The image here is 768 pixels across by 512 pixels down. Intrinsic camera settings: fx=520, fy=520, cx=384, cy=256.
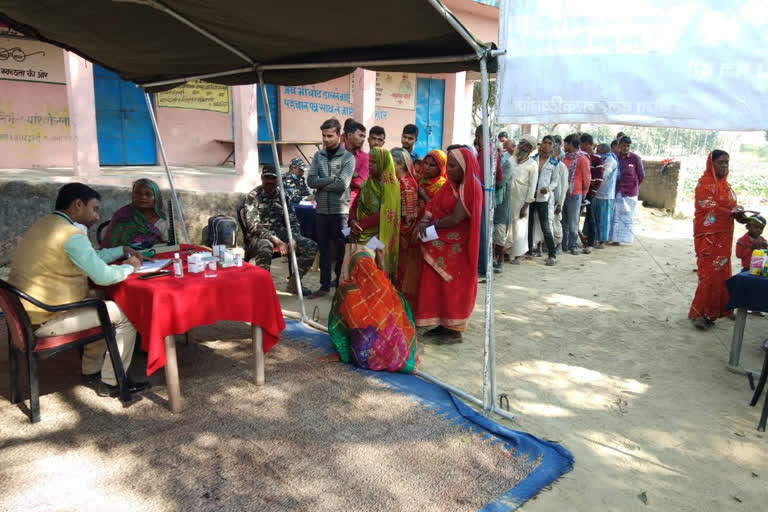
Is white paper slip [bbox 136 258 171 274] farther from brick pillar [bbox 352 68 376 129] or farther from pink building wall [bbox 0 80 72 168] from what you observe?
brick pillar [bbox 352 68 376 129]

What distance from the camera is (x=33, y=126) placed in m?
7.55

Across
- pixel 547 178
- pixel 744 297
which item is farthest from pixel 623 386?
pixel 547 178

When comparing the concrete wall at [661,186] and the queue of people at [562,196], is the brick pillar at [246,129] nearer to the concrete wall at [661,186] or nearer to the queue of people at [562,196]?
the queue of people at [562,196]

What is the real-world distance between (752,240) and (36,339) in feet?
18.0

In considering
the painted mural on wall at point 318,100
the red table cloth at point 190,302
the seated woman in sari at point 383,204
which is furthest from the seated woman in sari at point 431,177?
the painted mural on wall at point 318,100

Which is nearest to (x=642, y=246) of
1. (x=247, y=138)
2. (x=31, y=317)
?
(x=247, y=138)

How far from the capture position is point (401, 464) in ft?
9.17

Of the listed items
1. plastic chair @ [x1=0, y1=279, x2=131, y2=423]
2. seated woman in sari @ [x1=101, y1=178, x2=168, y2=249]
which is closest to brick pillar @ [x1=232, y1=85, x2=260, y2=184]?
seated woman in sari @ [x1=101, y1=178, x2=168, y2=249]

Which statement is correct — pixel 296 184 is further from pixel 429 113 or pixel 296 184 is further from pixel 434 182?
pixel 429 113

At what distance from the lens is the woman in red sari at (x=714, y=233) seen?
4812 mm

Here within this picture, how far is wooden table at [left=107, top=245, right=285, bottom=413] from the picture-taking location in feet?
10.1

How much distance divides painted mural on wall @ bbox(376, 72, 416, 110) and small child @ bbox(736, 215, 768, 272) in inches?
350

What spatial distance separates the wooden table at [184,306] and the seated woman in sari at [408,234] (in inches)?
64.2

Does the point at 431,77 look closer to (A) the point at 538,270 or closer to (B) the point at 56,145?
(A) the point at 538,270
